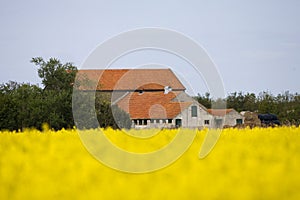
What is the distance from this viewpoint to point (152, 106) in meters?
65.6

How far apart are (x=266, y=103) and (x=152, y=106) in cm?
1227

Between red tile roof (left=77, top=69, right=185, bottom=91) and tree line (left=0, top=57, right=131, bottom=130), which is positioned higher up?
red tile roof (left=77, top=69, right=185, bottom=91)

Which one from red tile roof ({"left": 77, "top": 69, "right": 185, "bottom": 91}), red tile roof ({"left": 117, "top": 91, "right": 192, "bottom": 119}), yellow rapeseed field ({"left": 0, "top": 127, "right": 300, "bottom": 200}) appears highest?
red tile roof ({"left": 77, "top": 69, "right": 185, "bottom": 91})

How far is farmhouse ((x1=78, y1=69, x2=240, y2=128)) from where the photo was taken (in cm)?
6131

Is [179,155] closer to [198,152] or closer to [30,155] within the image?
[198,152]

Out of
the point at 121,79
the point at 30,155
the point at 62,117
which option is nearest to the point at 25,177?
the point at 30,155

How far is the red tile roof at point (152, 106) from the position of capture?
6256 cm

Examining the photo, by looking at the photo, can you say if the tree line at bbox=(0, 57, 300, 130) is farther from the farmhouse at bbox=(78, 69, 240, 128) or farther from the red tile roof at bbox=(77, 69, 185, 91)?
the red tile roof at bbox=(77, 69, 185, 91)

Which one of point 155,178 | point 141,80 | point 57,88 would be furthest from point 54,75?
point 155,178

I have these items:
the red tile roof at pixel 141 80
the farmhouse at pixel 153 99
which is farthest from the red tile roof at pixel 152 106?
the red tile roof at pixel 141 80

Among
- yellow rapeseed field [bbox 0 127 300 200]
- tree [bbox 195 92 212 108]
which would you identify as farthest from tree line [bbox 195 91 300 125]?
yellow rapeseed field [bbox 0 127 300 200]

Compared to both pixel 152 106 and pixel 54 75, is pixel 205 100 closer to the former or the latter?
pixel 152 106

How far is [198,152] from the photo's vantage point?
28.0 feet

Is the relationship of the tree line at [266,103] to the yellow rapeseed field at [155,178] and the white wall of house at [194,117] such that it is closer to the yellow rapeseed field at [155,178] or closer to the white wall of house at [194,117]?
the white wall of house at [194,117]
